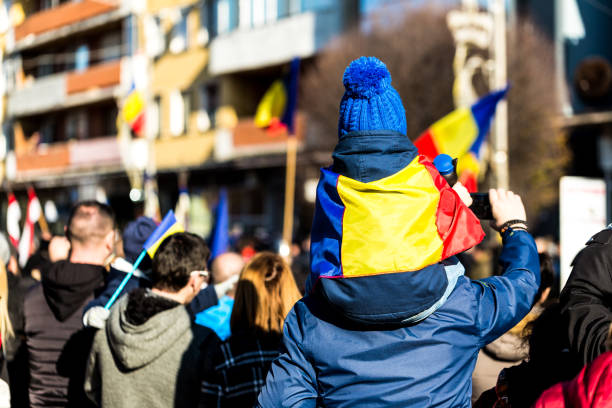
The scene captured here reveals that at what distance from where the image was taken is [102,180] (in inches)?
1178

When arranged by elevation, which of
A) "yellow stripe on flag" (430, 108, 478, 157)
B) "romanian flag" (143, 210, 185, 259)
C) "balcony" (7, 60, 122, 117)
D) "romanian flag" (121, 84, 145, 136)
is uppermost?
"balcony" (7, 60, 122, 117)

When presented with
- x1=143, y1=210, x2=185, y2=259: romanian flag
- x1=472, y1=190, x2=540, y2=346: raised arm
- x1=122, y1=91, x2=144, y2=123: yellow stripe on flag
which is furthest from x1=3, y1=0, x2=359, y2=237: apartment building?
x1=472, y1=190, x2=540, y2=346: raised arm

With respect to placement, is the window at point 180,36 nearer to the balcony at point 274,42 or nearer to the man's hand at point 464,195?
the balcony at point 274,42

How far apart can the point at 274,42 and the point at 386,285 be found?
845 inches

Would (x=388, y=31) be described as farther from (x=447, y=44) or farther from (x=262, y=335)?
(x=262, y=335)

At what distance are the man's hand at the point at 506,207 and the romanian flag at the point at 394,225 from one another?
229mm

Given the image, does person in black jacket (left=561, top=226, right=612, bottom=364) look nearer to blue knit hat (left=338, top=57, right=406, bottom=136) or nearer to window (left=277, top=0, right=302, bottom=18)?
blue knit hat (left=338, top=57, right=406, bottom=136)

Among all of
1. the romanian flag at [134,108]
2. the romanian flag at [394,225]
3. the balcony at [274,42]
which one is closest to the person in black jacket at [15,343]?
the romanian flag at [394,225]

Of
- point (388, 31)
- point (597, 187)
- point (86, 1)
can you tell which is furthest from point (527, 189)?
point (86, 1)

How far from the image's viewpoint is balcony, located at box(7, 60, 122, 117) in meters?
30.0

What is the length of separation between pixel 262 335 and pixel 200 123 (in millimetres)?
23802

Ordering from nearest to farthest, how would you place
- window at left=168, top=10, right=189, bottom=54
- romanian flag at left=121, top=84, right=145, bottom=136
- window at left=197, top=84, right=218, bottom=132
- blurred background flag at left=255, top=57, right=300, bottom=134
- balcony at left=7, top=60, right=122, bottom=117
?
blurred background flag at left=255, top=57, right=300, bottom=134
romanian flag at left=121, top=84, right=145, bottom=136
window at left=197, top=84, right=218, bottom=132
window at left=168, top=10, right=189, bottom=54
balcony at left=7, top=60, right=122, bottom=117

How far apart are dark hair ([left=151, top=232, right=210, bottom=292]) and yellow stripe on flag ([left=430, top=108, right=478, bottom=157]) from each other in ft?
16.3

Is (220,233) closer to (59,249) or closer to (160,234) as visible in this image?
(59,249)
